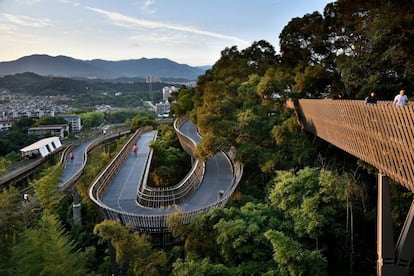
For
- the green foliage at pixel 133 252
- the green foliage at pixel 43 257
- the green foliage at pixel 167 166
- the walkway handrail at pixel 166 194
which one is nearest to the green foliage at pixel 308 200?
the green foliage at pixel 133 252

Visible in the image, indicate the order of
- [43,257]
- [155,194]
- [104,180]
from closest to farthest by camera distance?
1. [43,257]
2. [155,194]
3. [104,180]

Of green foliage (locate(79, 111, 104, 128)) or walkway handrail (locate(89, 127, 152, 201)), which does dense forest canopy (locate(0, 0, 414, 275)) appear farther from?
green foliage (locate(79, 111, 104, 128))

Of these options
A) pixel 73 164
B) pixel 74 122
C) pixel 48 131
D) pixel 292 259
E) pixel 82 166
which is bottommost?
pixel 74 122

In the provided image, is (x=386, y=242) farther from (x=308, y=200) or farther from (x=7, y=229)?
(x=7, y=229)

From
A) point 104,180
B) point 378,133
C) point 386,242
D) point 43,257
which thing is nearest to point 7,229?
point 43,257

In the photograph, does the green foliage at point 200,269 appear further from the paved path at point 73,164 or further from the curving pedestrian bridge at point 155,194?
the paved path at point 73,164
